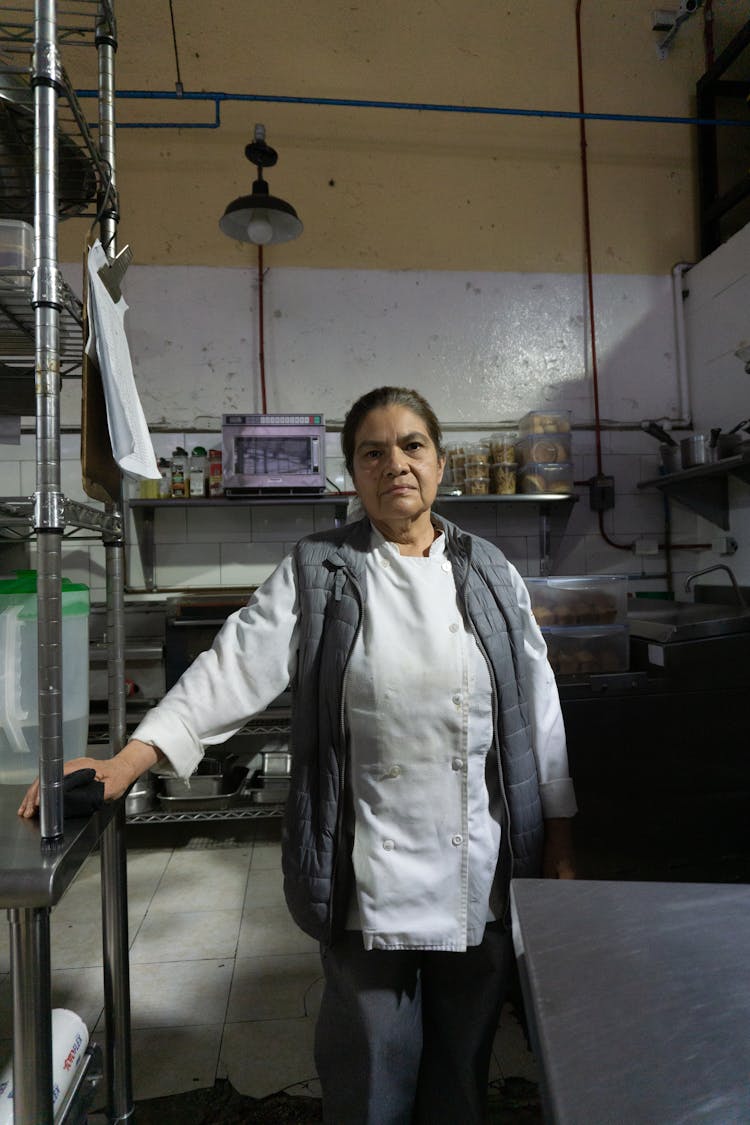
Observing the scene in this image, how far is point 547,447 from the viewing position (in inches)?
133

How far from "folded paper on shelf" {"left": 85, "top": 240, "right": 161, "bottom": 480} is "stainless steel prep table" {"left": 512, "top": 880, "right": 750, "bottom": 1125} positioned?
855 millimetres

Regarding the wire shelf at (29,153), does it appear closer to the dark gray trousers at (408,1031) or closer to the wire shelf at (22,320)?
the wire shelf at (22,320)

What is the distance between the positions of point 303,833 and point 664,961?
753 millimetres

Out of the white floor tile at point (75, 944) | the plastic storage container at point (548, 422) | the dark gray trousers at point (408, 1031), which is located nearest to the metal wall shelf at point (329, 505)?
the plastic storage container at point (548, 422)

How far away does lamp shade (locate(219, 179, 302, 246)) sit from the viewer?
114 inches

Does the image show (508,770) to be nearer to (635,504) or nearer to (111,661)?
(111,661)

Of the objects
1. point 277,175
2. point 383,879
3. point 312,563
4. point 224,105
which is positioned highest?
point 224,105

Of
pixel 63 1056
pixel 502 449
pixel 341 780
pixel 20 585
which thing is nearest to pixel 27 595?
pixel 20 585

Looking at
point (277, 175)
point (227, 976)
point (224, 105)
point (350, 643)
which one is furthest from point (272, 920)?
point (224, 105)

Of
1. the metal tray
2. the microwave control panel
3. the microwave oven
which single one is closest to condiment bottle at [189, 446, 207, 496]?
the microwave oven

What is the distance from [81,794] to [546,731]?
35.2 inches

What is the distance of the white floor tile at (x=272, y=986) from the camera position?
6.57 feet

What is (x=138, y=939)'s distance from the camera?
7.84ft

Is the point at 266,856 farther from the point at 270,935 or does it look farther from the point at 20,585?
the point at 20,585
